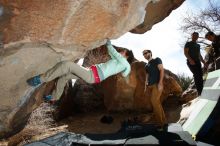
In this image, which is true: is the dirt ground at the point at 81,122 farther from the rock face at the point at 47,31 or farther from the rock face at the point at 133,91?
the rock face at the point at 47,31

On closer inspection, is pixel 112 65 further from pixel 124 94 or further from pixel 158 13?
pixel 158 13

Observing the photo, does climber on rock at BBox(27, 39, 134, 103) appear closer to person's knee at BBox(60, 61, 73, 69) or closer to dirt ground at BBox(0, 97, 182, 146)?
person's knee at BBox(60, 61, 73, 69)

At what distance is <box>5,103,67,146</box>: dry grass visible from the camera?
28.5ft

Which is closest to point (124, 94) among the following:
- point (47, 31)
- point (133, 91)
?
point (133, 91)

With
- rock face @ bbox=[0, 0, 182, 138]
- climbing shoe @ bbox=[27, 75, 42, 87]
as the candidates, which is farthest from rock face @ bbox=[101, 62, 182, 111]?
climbing shoe @ bbox=[27, 75, 42, 87]

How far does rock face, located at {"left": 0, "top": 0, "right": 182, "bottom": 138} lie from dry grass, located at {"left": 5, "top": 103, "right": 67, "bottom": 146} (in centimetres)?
204

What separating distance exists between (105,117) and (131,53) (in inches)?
137

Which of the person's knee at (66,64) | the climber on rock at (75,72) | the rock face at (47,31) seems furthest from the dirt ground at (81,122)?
the person's knee at (66,64)

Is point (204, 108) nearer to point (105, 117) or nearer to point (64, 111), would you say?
point (105, 117)

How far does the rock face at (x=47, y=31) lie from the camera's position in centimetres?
521

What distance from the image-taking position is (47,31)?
5.45m

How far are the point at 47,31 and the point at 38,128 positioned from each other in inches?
219

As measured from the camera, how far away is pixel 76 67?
5781 mm

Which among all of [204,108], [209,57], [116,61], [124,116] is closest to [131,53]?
[124,116]
